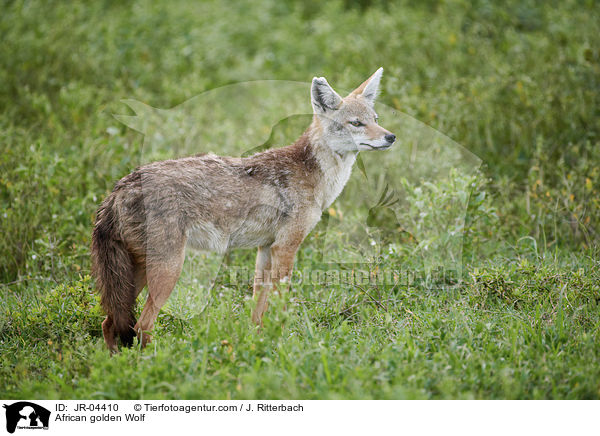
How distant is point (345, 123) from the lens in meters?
5.55

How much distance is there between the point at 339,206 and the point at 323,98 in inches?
81.5

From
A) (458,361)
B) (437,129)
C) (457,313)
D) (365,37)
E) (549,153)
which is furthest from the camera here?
(365,37)

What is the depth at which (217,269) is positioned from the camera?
644 cm

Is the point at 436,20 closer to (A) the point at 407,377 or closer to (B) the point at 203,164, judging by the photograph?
(B) the point at 203,164

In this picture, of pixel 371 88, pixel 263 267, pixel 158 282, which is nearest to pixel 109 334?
pixel 158 282

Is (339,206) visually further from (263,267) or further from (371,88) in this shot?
(263,267)

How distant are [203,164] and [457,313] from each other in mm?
2584

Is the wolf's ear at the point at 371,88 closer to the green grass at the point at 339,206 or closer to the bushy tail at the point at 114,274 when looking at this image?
the green grass at the point at 339,206

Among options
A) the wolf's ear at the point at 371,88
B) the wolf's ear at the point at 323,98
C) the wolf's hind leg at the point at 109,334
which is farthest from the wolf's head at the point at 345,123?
the wolf's hind leg at the point at 109,334

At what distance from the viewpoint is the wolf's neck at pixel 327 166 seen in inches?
219

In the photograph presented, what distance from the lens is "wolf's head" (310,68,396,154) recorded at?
5.48 metres

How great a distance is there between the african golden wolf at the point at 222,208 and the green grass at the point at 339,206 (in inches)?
18.5
